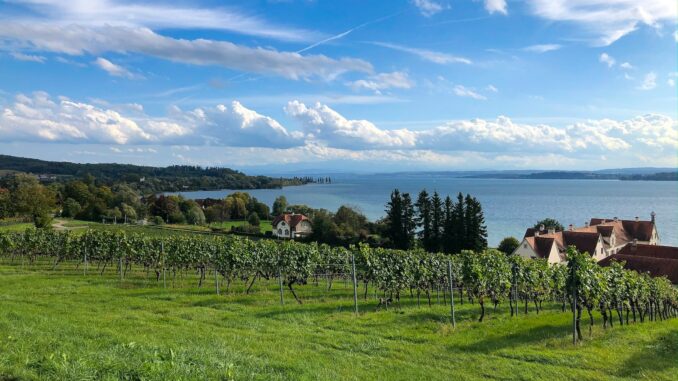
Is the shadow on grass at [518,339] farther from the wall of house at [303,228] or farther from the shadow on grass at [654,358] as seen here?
the wall of house at [303,228]

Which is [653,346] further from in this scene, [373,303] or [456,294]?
[456,294]

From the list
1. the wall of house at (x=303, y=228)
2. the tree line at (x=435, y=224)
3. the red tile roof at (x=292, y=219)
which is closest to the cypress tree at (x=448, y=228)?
the tree line at (x=435, y=224)

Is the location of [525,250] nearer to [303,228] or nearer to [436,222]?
[436,222]

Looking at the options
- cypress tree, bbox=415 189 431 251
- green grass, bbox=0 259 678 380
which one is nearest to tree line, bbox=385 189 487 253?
cypress tree, bbox=415 189 431 251

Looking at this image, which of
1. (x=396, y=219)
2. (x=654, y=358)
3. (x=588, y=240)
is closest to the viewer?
(x=654, y=358)

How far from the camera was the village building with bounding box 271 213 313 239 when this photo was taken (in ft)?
265

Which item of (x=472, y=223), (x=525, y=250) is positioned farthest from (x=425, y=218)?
(x=525, y=250)

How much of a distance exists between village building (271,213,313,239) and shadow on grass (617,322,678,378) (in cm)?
6728

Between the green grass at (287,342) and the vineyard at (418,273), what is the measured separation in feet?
4.56

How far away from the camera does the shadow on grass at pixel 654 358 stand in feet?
37.5

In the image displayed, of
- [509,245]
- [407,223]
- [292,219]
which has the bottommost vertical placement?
[509,245]

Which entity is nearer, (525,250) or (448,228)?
(525,250)

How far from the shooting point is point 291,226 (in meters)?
81.0

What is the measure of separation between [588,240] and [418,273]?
3178 cm
